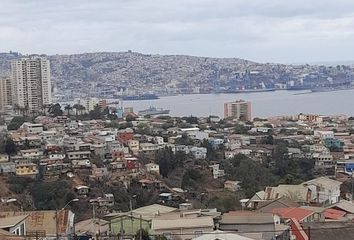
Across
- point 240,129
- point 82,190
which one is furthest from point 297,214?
point 240,129

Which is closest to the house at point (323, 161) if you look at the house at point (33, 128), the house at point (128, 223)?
the house at point (33, 128)

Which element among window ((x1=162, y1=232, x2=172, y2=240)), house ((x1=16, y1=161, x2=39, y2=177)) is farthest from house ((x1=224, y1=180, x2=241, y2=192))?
window ((x1=162, y1=232, x2=172, y2=240))

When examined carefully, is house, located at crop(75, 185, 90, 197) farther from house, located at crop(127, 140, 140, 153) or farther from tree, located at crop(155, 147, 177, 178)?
house, located at crop(127, 140, 140, 153)

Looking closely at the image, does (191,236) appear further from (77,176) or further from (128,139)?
(128,139)

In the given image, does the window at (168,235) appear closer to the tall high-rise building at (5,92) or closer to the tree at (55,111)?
the tree at (55,111)

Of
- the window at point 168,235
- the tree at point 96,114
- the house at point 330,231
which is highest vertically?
the tree at point 96,114
